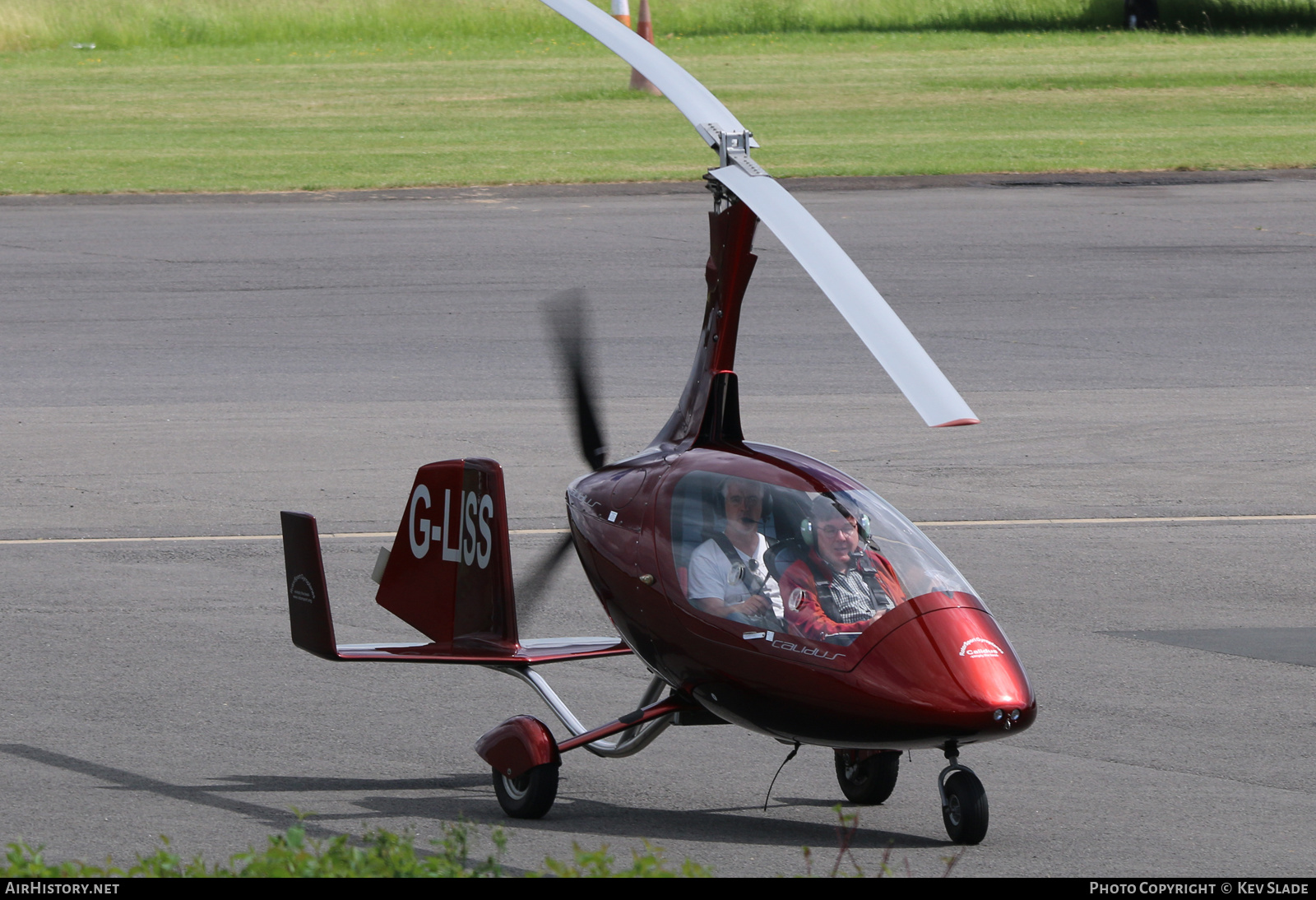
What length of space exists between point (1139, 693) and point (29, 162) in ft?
83.4

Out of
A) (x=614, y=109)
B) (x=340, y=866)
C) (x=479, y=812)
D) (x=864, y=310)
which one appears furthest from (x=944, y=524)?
(x=614, y=109)

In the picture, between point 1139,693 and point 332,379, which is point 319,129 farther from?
point 1139,693

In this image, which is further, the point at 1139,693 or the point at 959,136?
the point at 959,136

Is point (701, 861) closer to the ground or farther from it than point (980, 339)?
farther from it

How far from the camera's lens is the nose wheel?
6.44 meters

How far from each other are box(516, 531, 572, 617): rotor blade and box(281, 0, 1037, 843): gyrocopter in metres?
0.02

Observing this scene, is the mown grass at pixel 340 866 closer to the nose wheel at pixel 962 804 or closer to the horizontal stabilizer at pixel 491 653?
the nose wheel at pixel 962 804

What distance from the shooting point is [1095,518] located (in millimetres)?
12039

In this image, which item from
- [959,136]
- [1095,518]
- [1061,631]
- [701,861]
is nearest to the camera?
[701,861]

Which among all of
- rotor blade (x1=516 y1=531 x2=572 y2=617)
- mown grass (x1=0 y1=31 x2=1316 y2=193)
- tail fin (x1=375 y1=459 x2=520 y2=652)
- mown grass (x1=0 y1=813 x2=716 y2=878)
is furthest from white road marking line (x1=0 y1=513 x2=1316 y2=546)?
mown grass (x1=0 y1=31 x2=1316 y2=193)

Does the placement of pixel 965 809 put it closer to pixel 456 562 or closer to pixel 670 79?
pixel 456 562

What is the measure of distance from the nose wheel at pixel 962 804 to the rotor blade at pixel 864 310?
192 cm

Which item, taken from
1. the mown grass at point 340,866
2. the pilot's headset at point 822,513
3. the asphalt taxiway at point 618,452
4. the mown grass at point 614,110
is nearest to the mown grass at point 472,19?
the mown grass at point 614,110
